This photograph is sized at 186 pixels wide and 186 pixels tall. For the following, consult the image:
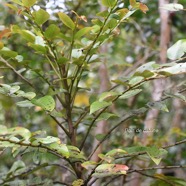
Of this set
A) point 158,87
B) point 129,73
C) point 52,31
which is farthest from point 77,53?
point 129,73

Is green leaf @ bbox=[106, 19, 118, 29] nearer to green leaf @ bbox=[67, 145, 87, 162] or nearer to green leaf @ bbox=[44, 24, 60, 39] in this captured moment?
green leaf @ bbox=[44, 24, 60, 39]

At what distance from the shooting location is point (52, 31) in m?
0.67

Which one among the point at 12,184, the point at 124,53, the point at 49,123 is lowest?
the point at 49,123

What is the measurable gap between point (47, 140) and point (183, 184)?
13.6 inches

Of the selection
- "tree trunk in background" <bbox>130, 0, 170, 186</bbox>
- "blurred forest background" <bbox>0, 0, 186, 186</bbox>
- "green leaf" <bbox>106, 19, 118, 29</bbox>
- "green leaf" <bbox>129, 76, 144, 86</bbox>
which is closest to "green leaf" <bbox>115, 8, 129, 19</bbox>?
"green leaf" <bbox>106, 19, 118, 29</bbox>

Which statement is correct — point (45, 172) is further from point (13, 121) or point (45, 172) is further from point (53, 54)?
point (53, 54)

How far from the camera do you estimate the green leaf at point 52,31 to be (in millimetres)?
670

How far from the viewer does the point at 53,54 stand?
71 cm

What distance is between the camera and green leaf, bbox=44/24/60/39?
670 millimetres

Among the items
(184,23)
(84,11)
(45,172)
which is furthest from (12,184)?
(184,23)

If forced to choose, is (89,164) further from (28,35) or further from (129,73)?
(129,73)

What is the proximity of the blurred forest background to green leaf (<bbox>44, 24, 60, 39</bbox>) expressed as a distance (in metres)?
0.17

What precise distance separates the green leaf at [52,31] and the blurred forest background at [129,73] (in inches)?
6.6

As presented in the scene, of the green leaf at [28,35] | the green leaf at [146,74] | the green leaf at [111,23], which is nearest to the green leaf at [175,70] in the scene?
the green leaf at [146,74]
